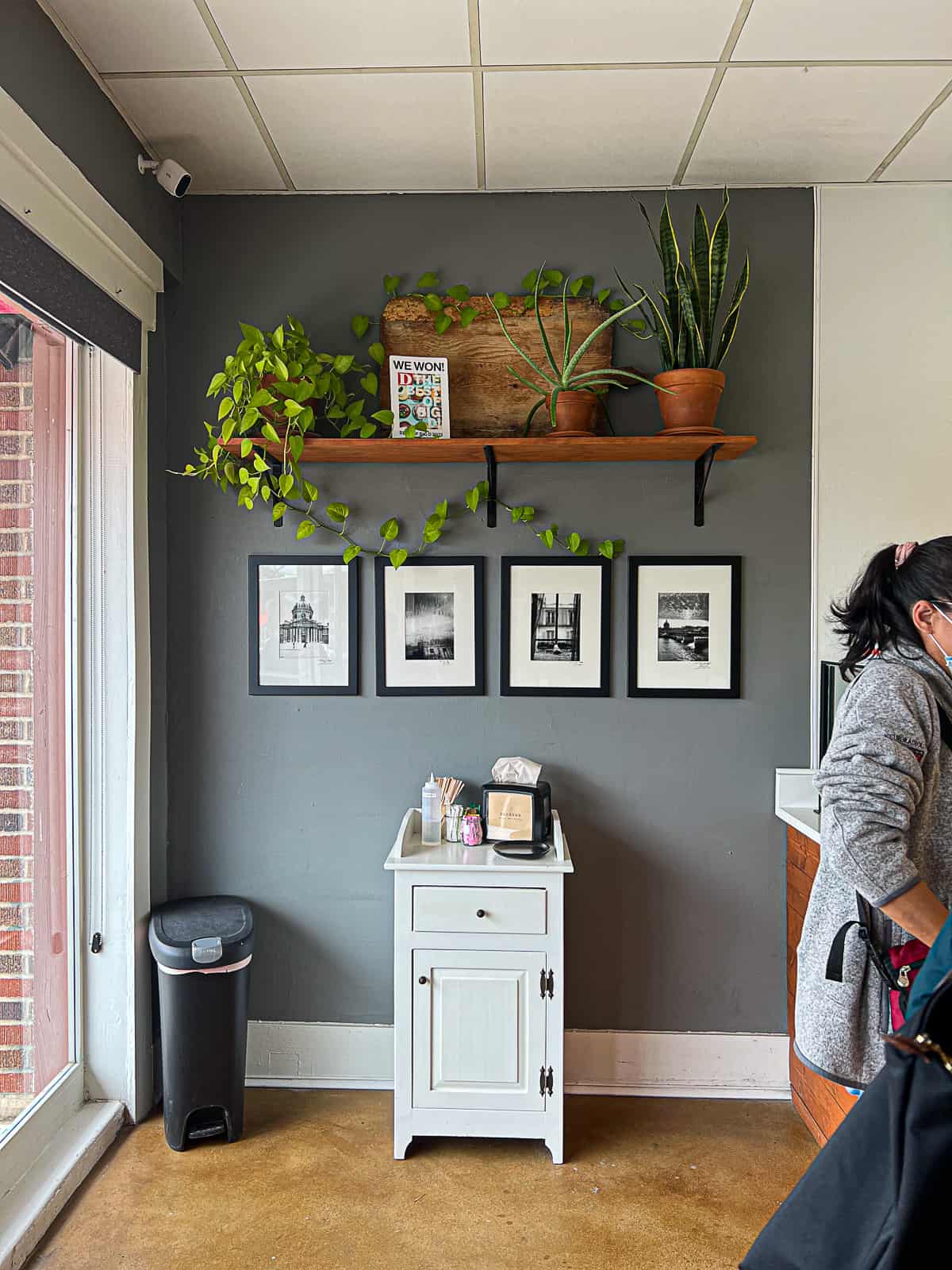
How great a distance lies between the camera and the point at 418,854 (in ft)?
8.12

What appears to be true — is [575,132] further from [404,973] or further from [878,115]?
[404,973]

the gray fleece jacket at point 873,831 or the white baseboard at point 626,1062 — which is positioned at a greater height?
the gray fleece jacket at point 873,831

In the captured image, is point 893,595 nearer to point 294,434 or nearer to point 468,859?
point 468,859

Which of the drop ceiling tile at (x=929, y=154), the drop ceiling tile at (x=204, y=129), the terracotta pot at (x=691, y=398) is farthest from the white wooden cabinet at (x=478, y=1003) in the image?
the drop ceiling tile at (x=929, y=154)

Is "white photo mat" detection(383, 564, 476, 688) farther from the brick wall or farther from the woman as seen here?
the woman

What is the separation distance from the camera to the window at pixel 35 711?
83.0 inches

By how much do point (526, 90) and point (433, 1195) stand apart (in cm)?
272

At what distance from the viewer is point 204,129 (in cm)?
238

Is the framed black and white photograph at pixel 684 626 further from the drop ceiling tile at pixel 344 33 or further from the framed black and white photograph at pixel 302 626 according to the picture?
the drop ceiling tile at pixel 344 33

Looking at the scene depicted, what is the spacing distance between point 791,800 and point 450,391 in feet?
5.25

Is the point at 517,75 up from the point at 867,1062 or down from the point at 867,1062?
up

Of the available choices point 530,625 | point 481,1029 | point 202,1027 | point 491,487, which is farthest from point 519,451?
point 202,1027

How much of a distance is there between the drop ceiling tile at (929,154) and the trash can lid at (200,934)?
→ 279cm

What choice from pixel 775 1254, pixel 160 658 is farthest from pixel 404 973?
pixel 775 1254
